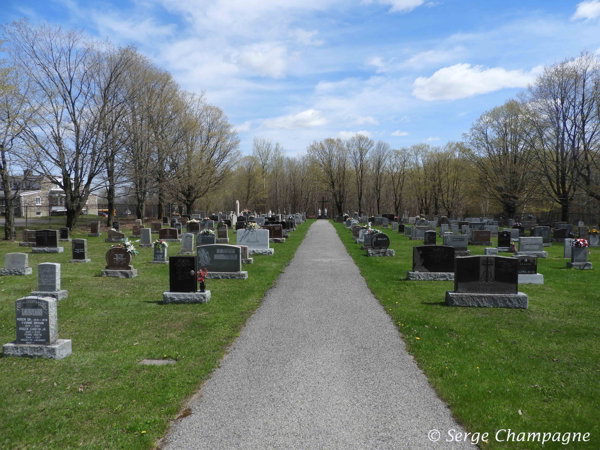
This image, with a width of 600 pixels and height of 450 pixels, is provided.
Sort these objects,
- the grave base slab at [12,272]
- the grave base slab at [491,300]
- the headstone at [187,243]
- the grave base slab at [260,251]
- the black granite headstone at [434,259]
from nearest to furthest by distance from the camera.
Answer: the grave base slab at [491,300], the black granite headstone at [434,259], the grave base slab at [12,272], the headstone at [187,243], the grave base slab at [260,251]

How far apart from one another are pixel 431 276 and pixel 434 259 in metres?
0.55

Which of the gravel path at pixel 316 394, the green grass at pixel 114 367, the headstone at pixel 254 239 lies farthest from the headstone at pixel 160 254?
the gravel path at pixel 316 394

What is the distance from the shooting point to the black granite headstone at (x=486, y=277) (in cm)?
983

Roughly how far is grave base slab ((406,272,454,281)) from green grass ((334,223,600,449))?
117cm

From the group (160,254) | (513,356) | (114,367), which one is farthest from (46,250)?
(513,356)

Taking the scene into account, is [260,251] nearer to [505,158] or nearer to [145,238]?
[145,238]

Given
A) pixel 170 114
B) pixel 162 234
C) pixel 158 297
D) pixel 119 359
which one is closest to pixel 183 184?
pixel 170 114

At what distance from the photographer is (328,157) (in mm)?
79375

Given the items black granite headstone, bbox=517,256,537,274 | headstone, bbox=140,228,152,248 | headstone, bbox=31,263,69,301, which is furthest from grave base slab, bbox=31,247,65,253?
black granite headstone, bbox=517,256,537,274

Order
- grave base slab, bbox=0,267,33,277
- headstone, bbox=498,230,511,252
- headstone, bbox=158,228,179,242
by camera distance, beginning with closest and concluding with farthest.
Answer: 1. grave base slab, bbox=0,267,33,277
2. headstone, bbox=498,230,511,252
3. headstone, bbox=158,228,179,242

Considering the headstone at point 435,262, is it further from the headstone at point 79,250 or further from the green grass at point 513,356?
the headstone at point 79,250

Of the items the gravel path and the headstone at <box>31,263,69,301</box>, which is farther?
the headstone at <box>31,263,69,301</box>

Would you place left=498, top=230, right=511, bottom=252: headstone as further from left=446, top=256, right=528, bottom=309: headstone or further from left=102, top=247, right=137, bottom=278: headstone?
left=102, top=247, right=137, bottom=278: headstone

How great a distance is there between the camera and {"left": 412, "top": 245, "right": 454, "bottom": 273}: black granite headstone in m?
13.7
